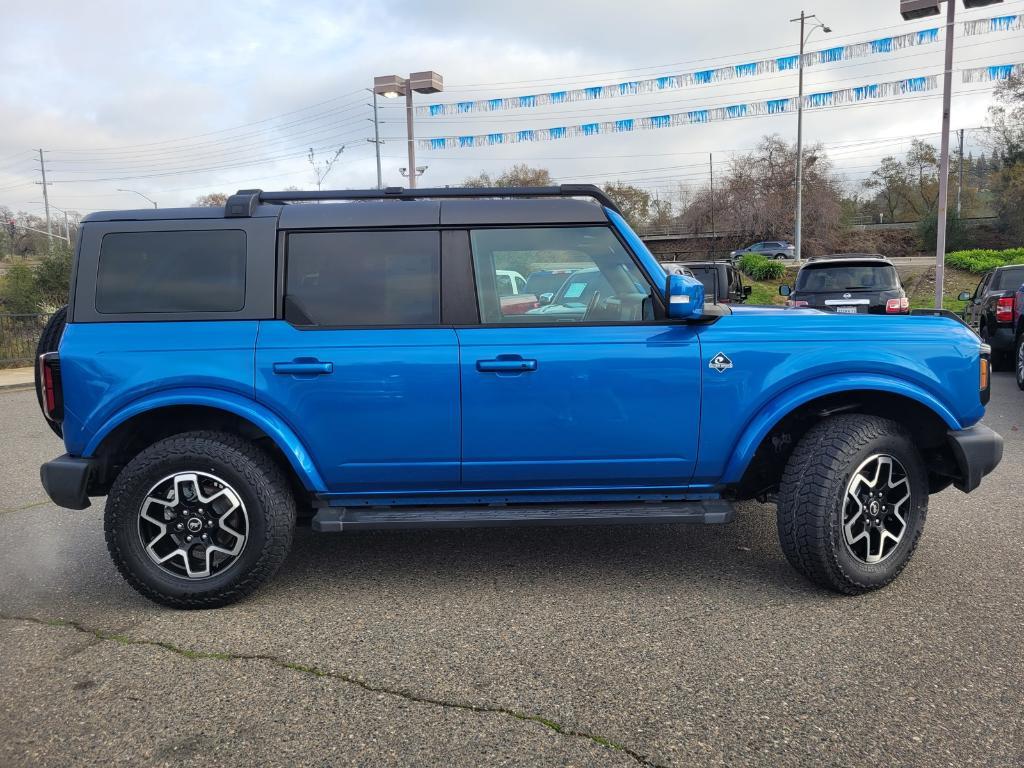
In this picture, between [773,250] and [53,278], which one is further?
[773,250]

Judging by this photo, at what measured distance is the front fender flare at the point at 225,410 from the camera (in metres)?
3.72

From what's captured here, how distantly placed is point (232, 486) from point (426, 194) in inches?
67.5

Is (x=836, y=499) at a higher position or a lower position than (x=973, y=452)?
lower

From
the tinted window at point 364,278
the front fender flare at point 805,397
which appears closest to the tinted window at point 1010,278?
the front fender flare at point 805,397

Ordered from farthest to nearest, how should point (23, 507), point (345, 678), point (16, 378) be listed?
point (16, 378) < point (23, 507) < point (345, 678)

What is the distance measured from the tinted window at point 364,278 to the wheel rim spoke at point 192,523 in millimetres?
912

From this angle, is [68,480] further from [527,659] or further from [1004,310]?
[1004,310]

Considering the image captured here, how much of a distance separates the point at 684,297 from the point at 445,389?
1.18 m

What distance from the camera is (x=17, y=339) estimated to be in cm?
1748

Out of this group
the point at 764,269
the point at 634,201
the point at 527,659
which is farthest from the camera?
the point at 634,201

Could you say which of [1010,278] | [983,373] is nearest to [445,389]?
[983,373]

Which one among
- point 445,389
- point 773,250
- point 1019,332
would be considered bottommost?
point 1019,332

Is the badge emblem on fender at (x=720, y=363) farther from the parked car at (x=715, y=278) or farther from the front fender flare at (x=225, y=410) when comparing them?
the parked car at (x=715, y=278)

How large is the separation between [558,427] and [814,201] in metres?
51.8
